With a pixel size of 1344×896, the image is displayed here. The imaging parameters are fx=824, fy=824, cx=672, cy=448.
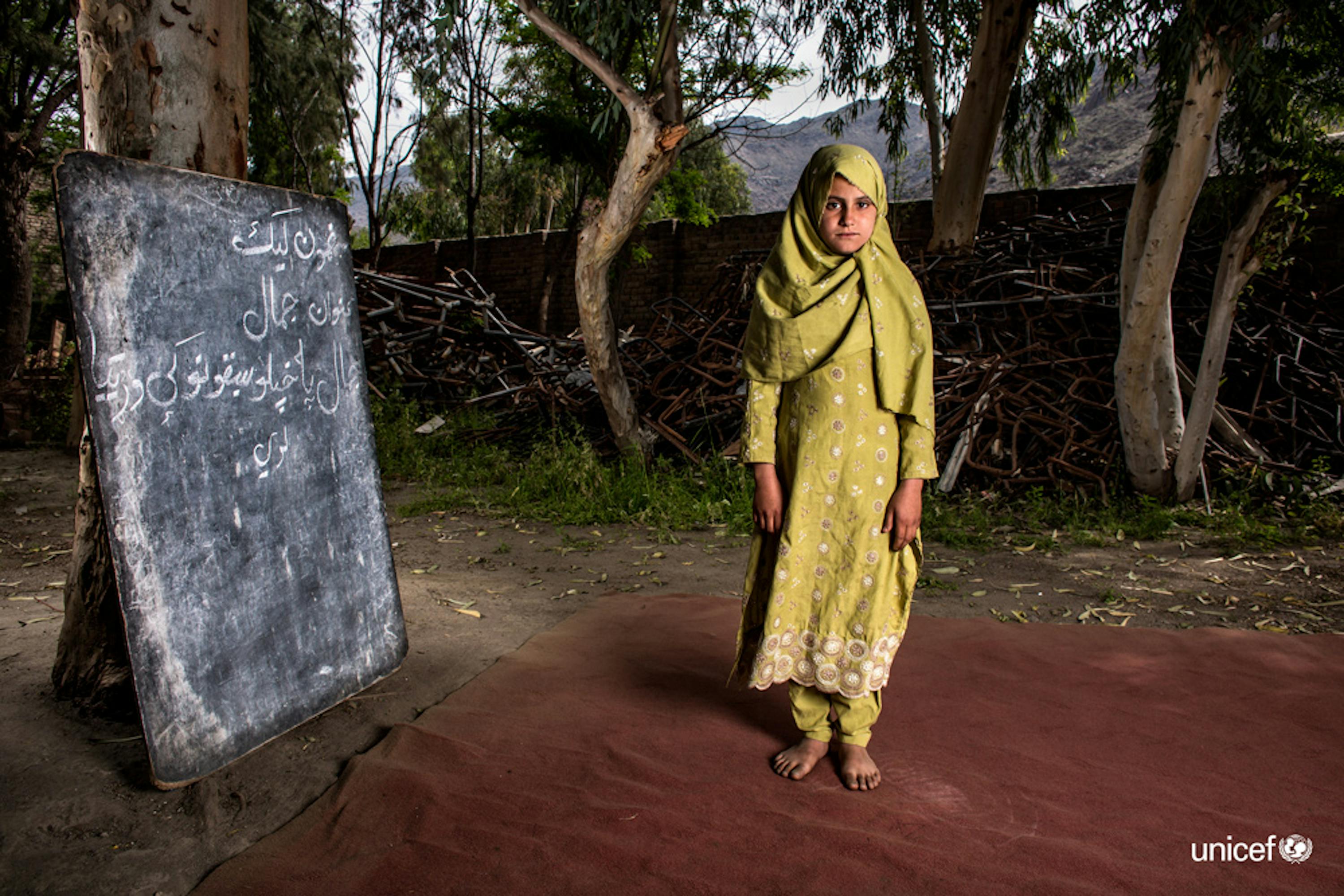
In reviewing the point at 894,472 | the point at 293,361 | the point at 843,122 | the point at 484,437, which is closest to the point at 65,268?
the point at 293,361

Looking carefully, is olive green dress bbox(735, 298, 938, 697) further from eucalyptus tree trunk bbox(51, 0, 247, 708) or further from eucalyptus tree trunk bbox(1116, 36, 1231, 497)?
eucalyptus tree trunk bbox(1116, 36, 1231, 497)

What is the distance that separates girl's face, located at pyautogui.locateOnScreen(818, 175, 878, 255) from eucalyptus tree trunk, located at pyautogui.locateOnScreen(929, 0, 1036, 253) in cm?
647

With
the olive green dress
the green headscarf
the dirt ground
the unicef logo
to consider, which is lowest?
the dirt ground

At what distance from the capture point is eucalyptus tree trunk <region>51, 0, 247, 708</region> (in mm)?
2293

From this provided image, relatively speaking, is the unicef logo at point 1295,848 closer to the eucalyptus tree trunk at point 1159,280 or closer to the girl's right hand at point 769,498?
the girl's right hand at point 769,498

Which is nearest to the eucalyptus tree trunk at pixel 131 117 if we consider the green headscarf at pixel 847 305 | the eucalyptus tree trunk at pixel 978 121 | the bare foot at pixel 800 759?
the green headscarf at pixel 847 305

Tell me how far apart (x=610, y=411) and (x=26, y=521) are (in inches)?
146

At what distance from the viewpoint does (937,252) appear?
8219 millimetres

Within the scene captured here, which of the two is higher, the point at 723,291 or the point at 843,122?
the point at 843,122

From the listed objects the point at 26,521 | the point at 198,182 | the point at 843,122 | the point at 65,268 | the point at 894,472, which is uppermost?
the point at 843,122

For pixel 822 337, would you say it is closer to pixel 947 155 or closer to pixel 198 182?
pixel 198 182

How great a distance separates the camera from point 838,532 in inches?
84.2

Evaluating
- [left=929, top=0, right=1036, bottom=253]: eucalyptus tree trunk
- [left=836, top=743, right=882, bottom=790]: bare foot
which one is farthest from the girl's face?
[left=929, top=0, right=1036, bottom=253]: eucalyptus tree trunk

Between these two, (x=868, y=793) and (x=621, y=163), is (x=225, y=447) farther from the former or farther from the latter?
(x=621, y=163)
